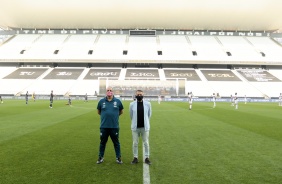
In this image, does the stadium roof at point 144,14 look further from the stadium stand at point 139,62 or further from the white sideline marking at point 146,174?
the white sideline marking at point 146,174

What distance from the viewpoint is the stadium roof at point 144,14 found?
238ft

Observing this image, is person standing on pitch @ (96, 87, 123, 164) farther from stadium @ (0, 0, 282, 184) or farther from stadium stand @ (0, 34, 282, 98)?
stadium stand @ (0, 34, 282, 98)

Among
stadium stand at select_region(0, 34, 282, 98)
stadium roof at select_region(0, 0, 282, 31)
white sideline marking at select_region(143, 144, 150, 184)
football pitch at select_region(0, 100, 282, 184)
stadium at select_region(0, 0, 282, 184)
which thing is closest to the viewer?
white sideline marking at select_region(143, 144, 150, 184)

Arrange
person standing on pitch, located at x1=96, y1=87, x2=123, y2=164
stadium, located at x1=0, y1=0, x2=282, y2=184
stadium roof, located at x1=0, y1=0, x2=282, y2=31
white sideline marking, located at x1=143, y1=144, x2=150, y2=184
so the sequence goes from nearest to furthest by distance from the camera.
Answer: white sideline marking, located at x1=143, y1=144, x2=150, y2=184
person standing on pitch, located at x1=96, y1=87, x2=123, y2=164
stadium, located at x1=0, y1=0, x2=282, y2=184
stadium roof, located at x1=0, y1=0, x2=282, y2=31

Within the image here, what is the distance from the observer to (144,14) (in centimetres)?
7688

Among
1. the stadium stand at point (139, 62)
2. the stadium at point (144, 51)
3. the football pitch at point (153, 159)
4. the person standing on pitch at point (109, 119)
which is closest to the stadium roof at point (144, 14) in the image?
the stadium at point (144, 51)

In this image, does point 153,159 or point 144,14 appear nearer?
point 153,159

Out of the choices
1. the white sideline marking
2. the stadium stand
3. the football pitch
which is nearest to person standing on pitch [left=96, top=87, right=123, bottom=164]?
the football pitch

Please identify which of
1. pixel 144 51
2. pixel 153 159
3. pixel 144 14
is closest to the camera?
pixel 153 159

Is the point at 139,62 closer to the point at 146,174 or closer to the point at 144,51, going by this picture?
the point at 144,51

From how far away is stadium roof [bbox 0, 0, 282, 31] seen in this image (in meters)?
72.7

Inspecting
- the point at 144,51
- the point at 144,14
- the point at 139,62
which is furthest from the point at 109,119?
the point at 144,14

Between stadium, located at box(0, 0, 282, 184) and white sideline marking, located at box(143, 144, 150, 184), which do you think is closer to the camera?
white sideline marking, located at box(143, 144, 150, 184)

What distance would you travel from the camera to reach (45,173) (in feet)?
21.4
